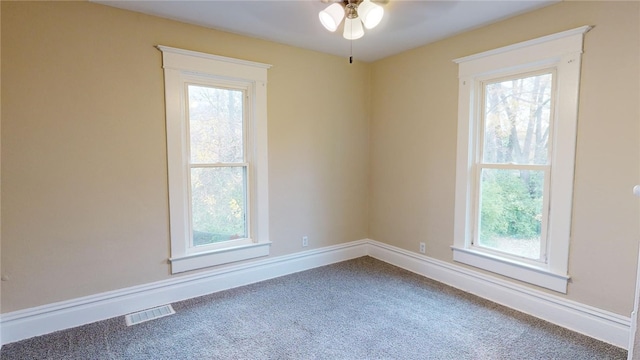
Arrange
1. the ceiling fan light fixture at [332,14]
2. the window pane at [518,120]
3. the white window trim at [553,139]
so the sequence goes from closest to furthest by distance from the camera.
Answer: the ceiling fan light fixture at [332,14]
the white window trim at [553,139]
the window pane at [518,120]

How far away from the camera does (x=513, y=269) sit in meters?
2.76

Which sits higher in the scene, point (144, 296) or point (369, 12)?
point (369, 12)

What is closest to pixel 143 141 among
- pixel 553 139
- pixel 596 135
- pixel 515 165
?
pixel 515 165

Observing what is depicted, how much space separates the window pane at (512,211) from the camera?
2.68 meters

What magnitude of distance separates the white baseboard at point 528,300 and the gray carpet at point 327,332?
88mm

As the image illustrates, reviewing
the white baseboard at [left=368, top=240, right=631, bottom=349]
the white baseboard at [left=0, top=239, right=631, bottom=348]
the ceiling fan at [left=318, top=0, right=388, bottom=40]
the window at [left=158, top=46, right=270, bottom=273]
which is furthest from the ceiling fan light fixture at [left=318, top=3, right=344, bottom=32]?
the white baseboard at [left=368, top=240, right=631, bottom=349]

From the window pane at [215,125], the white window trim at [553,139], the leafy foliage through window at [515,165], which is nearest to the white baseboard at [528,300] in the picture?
the white window trim at [553,139]

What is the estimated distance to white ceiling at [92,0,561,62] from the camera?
2.47 m

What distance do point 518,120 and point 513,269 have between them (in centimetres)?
128

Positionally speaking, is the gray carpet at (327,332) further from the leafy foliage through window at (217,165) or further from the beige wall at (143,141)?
the leafy foliage through window at (217,165)

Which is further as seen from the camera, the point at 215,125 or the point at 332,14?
the point at 215,125

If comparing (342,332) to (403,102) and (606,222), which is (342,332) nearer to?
(606,222)

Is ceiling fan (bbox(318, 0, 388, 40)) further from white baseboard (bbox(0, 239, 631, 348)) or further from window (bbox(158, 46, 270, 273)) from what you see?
white baseboard (bbox(0, 239, 631, 348))

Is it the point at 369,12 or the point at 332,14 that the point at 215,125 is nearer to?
the point at 332,14
